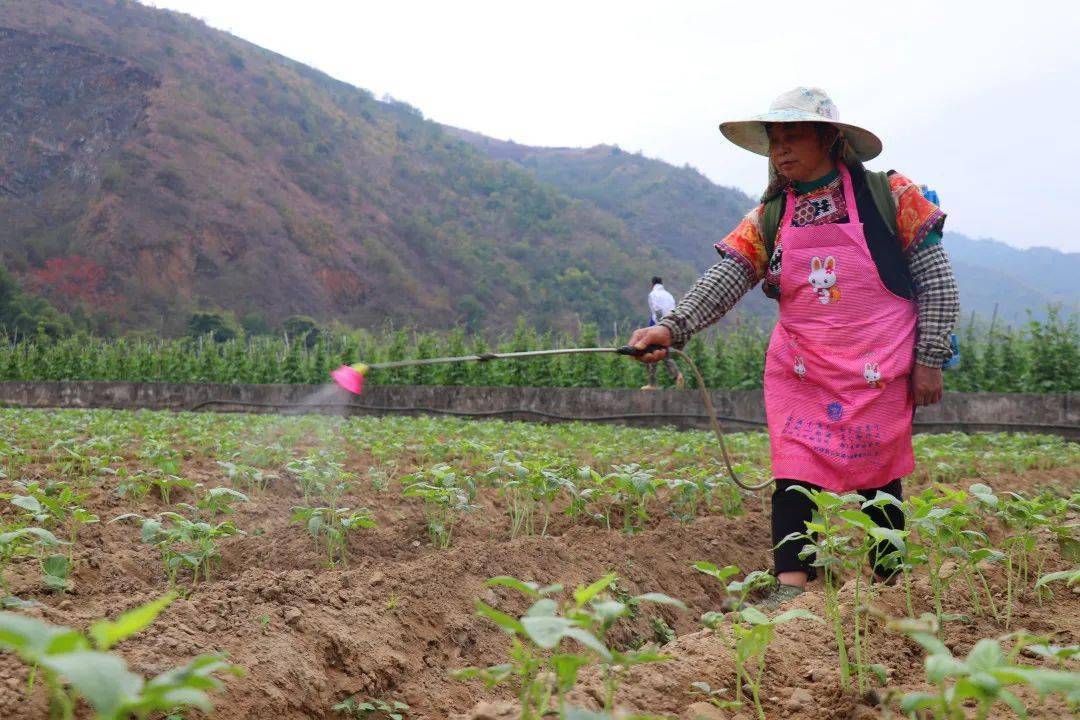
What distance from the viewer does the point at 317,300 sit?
60.9m

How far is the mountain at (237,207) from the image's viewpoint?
5612 cm

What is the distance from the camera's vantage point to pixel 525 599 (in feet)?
10.4

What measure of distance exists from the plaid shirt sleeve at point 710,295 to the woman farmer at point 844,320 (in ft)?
0.58

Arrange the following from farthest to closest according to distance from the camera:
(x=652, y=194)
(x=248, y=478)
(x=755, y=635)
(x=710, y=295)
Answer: (x=652, y=194), (x=248, y=478), (x=710, y=295), (x=755, y=635)

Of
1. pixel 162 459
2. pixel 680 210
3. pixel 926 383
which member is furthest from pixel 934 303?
pixel 680 210

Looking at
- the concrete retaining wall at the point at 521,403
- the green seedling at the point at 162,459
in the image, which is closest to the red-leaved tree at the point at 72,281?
the concrete retaining wall at the point at 521,403

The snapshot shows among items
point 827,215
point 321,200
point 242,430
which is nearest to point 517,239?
point 321,200

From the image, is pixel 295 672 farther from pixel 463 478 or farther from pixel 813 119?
pixel 813 119

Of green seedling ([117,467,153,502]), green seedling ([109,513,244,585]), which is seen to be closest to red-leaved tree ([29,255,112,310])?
green seedling ([117,467,153,502])

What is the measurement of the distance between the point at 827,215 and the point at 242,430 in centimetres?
660

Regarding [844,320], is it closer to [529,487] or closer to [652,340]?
[652,340]

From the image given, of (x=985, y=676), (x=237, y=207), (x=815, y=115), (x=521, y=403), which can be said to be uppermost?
(x=237, y=207)

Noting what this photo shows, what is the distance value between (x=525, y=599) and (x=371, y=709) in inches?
36.4

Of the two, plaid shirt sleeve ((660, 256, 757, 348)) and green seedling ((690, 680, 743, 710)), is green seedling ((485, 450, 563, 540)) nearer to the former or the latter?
plaid shirt sleeve ((660, 256, 757, 348))
